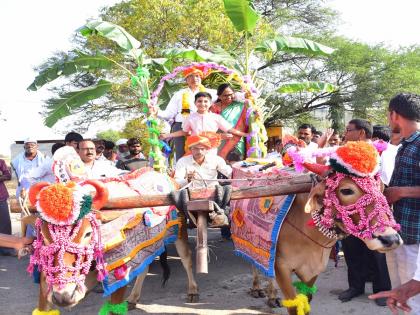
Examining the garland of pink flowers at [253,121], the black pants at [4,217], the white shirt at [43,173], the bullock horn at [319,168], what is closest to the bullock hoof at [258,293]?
the garland of pink flowers at [253,121]

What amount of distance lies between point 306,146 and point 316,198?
2.10 metres

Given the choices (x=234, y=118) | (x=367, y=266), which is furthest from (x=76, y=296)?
(x=234, y=118)

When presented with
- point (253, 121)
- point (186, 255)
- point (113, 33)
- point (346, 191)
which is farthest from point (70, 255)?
point (113, 33)

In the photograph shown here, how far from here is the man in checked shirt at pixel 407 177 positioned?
3156mm

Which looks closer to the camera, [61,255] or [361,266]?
[61,255]

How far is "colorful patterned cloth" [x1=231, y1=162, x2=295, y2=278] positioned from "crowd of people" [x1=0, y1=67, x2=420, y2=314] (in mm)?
534

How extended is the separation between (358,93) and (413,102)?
1572 cm

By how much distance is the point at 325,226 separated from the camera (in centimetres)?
321

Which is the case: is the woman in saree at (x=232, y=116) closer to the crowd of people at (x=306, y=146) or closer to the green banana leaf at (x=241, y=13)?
the crowd of people at (x=306, y=146)

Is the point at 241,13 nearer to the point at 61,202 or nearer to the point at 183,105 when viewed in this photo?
the point at 183,105

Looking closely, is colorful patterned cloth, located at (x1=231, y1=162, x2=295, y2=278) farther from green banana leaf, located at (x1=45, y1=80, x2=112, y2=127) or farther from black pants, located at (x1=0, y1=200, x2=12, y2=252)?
black pants, located at (x1=0, y1=200, x2=12, y2=252)

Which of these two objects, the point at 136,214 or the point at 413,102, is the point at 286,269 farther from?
the point at 413,102

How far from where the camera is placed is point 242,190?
327cm

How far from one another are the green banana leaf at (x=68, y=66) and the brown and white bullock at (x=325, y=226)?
5.44 metres
